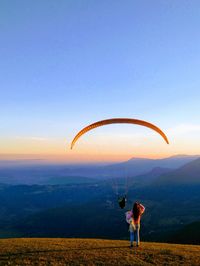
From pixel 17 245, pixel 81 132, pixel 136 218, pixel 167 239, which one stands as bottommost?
pixel 167 239

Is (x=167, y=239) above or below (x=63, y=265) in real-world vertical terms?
below

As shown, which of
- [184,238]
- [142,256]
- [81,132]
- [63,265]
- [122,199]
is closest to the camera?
[63,265]

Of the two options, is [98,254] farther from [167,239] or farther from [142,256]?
[167,239]

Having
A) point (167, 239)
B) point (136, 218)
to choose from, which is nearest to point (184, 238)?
point (167, 239)

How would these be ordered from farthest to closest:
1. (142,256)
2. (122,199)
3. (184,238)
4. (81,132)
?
(184,238) → (81,132) → (122,199) → (142,256)

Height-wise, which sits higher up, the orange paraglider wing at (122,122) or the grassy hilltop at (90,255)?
the orange paraglider wing at (122,122)

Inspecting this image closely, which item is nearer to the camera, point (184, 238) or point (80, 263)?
point (80, 263)

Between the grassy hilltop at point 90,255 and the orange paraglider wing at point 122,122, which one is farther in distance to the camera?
the orange paraglider wing at point 122,122

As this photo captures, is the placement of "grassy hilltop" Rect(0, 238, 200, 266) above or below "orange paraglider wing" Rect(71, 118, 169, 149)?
below

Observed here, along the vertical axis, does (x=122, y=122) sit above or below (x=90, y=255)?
above

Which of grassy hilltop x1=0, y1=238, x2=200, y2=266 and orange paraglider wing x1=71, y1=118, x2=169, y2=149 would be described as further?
orange paraglider wing x1=71, y1=118, x2=169, y2=149

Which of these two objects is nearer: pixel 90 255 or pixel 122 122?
pixel 90 255
